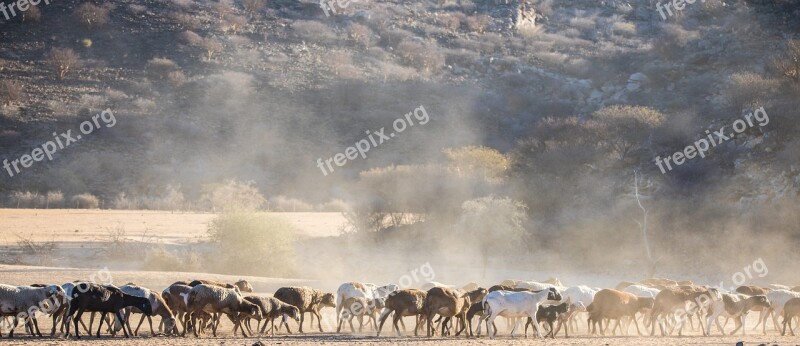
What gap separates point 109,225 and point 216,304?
27.6 meters

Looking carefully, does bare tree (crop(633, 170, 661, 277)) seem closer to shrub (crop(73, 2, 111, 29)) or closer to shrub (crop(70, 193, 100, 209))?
shrub (crop(70, 193, 100, 209))

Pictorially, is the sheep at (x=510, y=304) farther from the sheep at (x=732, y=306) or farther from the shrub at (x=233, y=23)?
the shrub at (x=233, y=23)

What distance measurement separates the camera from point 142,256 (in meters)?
35.8

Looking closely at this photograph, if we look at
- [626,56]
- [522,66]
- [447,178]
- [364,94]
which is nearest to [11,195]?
[447,178]

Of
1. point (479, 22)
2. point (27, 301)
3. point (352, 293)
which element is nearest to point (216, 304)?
point (27, 301)

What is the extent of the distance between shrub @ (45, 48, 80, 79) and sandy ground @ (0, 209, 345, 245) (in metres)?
37.2

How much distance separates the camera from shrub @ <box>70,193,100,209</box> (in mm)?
56263

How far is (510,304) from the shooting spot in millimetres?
19516

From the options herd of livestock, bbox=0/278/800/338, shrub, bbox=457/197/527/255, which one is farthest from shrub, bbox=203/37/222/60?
herd of livestock, bbox=0/278/800/338

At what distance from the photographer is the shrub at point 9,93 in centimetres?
7425

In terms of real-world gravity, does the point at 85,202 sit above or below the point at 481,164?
below

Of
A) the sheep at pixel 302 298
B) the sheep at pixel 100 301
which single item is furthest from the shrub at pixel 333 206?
the sheep at pixel 100 301

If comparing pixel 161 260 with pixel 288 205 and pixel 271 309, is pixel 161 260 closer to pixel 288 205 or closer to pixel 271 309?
pixel 271 309

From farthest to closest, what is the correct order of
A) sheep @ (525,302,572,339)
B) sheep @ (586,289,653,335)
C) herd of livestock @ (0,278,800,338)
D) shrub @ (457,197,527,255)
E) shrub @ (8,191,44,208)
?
1. shrub @ (8,191,44,208)
2. shrub @ (457,197,527,255)
3. sheep @ (586,289,653,335)
4. sheep @ (525,302,572,339)
5. herd of livestock @ (0,278,800,338)
